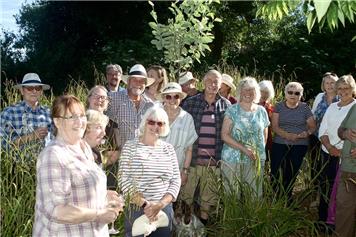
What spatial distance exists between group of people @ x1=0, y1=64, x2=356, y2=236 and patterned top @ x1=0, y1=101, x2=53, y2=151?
10mm

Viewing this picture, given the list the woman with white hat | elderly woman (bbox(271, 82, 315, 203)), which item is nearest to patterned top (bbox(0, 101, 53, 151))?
the woman with white hat

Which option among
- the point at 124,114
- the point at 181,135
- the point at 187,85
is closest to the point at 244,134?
the point at 181,135

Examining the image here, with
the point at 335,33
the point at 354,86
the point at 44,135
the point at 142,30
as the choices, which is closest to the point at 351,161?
the point at 354,86

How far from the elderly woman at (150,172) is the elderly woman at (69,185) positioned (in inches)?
33.3

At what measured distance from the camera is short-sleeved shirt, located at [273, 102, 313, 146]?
5.74 m

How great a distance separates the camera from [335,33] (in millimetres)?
13938

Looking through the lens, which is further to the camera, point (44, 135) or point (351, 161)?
point (351, 161)

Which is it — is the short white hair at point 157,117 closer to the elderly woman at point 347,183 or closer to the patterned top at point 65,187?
the patterned top at point 65,187

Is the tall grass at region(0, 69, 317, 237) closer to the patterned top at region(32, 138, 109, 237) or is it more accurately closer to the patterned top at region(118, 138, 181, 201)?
the patterned top at region(118, 138, 181, 201)

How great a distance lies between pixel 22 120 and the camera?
4.76m

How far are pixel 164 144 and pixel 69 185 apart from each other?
4.56ft

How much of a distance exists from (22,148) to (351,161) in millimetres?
3057

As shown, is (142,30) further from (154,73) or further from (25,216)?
(25,216)

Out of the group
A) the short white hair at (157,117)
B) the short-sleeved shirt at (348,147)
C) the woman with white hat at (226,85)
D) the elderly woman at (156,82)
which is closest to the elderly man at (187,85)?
the woman with white hat at (226,85)
